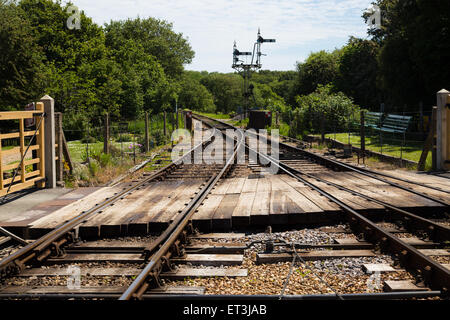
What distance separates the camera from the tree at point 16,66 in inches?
1172

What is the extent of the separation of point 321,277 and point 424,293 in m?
0.92

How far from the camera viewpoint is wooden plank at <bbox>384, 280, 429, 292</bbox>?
3.68m

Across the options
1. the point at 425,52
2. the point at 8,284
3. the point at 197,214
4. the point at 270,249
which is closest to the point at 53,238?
the point at 8,284

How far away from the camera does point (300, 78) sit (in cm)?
5819

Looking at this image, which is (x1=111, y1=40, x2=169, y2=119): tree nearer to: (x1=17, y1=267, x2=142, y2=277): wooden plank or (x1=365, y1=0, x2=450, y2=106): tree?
(x1=365, y1=0, x2=450, y2=106): tree

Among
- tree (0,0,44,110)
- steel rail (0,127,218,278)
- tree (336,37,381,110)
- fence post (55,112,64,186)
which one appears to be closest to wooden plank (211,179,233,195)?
steel rail (0,127,218,278)

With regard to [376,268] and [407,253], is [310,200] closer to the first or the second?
[407,253]

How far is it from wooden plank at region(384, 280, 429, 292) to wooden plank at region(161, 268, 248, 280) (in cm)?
128

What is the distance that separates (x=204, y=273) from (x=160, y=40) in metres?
67.3

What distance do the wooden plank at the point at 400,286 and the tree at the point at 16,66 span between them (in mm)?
30503

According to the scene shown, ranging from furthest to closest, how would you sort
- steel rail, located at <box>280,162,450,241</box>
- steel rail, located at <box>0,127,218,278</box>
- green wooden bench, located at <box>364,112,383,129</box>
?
green wooden bench, located at <box>364,112,383,129</box> → steel rail, located at <box>280,162,450,241</box> → steel rail, located at <box>0,127,218,278</box>

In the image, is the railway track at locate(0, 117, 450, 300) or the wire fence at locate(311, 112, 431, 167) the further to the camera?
the wire fence at locate(311, 112, 431, 167)

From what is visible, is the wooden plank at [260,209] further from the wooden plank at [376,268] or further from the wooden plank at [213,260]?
the wooden plank at [376,268]

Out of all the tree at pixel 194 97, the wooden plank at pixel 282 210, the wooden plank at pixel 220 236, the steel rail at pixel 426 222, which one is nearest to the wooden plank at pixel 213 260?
the wooden plank at pixel 220 236
